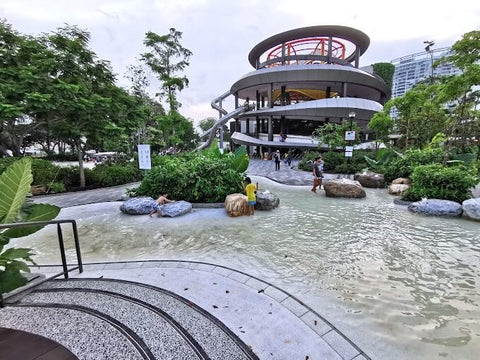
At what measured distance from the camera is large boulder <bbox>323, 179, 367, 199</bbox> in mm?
10055

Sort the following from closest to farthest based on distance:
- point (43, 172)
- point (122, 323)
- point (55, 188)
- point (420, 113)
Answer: point (122, 323) → point (55, 188) → point (43, 172) → point (420, 113)

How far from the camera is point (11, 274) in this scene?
206 cm

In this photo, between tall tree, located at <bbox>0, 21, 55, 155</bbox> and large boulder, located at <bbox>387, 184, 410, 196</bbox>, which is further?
large boulder, located at <bbox>387, 184, 410, 196</bbox>

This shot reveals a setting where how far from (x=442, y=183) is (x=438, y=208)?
1499 millimetres

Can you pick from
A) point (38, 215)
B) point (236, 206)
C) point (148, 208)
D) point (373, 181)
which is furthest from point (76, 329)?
point (373, 181)

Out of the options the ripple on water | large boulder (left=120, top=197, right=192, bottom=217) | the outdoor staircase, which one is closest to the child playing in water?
large boulder (left=120, top=197, right=192, bottom=217)

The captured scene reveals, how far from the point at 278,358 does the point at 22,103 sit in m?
11.6

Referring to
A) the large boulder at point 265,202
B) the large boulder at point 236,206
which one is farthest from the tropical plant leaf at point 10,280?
the large boulder at point 265,202

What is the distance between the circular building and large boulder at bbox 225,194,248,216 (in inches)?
900

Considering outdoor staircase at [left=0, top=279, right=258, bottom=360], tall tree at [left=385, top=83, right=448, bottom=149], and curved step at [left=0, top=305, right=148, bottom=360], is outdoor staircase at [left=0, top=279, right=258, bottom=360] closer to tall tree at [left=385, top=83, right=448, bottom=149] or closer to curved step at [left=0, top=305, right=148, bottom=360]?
curved step at [left=0, top=305, right=148, bottom=360]

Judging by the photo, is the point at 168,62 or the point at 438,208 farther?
the point at 168,62

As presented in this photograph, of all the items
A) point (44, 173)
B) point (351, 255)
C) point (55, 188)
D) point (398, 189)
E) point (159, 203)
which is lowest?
point (351, 255)

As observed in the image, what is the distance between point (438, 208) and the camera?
7.51 metres

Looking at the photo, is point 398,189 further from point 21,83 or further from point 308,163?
point 21,83
